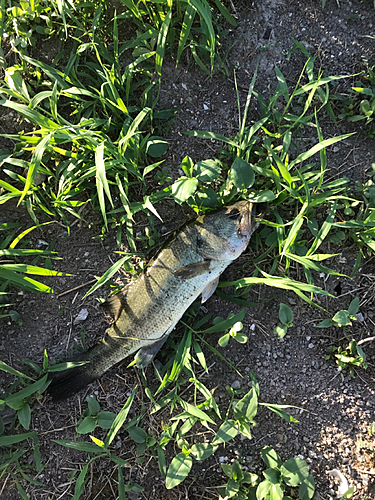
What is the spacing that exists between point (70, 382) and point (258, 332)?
191cm

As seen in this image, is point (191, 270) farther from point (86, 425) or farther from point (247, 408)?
point (86, 425)

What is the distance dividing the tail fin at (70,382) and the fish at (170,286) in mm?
94

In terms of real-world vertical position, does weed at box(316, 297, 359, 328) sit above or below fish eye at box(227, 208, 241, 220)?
below

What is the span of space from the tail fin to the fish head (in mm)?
1664

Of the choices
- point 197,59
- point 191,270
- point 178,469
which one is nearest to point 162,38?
point 197,59

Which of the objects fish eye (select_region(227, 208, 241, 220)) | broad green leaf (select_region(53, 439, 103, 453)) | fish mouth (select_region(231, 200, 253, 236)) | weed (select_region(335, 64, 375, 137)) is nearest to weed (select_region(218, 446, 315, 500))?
broad green leaf (select_region(53, 439, 103, 453))

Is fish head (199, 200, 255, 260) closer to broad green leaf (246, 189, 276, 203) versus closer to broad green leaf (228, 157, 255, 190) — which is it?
broad green leaf (246, 189, 276, 203)

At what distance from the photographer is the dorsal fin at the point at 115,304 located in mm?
3451

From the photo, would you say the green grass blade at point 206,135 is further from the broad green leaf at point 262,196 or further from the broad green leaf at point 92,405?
the broad green leaf at point 92,405

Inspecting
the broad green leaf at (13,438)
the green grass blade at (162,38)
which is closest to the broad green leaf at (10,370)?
the broad green leaf at (13,438)

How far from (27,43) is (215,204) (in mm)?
2444

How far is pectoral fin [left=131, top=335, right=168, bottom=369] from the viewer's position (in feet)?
11.5

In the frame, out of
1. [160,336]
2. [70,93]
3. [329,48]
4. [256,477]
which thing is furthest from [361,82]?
[256,477]

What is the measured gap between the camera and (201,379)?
3602mm
